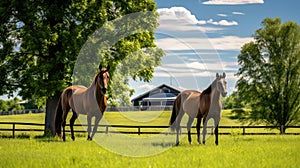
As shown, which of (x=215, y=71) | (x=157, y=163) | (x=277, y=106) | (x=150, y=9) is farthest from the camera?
(x=277, y=106)

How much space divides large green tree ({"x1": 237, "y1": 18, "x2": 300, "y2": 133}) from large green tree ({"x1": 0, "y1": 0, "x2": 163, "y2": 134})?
1826 cm

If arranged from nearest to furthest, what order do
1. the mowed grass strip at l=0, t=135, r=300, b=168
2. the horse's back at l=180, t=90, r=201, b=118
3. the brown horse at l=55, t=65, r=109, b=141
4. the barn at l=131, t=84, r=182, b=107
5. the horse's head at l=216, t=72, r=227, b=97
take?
the mowed grass strip at l=0, t=135, r=300, b=168
the horse's head at l=216, t=72, r=227, b=97
the brown horse at l=55, t=65, r=109, b=141
the horse's back at l=180, t=90, r=201, b=118
the barn at l=131, t=84, r=182, b=107

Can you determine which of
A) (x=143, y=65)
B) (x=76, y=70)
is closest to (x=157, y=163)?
(x=76, y=70)

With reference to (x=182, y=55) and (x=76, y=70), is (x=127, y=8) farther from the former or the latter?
(x=182, y=55)

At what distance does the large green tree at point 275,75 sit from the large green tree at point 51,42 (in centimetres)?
1826

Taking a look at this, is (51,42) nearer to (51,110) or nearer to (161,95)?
(51,110)

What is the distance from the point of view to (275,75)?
4234 cm

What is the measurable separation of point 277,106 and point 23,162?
33179 millimetres

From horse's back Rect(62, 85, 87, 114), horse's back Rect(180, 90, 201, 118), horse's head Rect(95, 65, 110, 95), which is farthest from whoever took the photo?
horse's back Rect(62, 85, 87, 114)

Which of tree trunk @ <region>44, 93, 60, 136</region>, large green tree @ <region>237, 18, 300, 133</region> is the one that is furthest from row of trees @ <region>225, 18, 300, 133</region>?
tree trunk @ <region>44, 93, 60, 136</region>

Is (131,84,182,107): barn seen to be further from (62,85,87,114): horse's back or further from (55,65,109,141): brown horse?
(62,85,87,114): horse's back

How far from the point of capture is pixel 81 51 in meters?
24.3

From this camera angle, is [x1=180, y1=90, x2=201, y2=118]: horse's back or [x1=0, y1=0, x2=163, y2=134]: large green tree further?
[x1=0, y1=0, x2=163, y2=134]: large green tree

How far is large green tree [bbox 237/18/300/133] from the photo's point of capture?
41969mm
